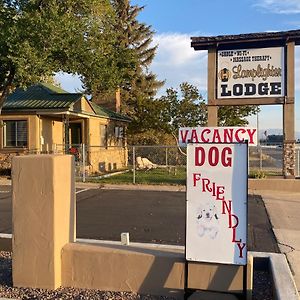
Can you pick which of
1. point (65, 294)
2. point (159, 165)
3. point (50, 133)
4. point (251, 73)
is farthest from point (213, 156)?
point (159, 165)

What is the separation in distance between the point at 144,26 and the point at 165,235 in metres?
47.4

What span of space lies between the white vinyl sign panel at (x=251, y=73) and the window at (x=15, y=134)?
10292 mm

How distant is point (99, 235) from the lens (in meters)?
7.92

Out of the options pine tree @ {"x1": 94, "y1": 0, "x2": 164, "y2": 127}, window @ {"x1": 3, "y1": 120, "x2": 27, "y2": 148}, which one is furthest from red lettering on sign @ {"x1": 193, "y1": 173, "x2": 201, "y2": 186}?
pine tree @ {"x1": 94, "y1": 0, "x2": 164, "y2": 127}

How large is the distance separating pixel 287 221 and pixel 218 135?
5.51 m

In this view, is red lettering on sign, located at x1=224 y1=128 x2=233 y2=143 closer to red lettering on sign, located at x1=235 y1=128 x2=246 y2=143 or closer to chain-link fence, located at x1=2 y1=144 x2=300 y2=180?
red lettering on sign, located at x1=235 y1=128 x2=246 y2=143

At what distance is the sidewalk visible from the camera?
21.2ft

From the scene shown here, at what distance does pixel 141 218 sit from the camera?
31.6 ft

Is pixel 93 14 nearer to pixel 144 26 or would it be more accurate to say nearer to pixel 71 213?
pixel 71 213

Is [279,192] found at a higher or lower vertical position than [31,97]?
lower

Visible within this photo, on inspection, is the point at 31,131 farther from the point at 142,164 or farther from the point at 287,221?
the point at 287,221

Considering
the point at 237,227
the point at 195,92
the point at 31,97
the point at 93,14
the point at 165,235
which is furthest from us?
the point at 195,92

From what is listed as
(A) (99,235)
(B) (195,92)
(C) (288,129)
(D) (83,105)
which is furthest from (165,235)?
(B) (195,92)

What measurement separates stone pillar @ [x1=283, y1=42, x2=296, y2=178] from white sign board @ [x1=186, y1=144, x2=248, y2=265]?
1162 centimetres
